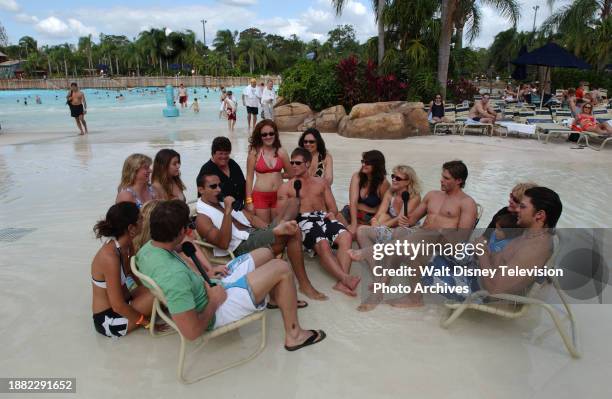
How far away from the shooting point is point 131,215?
275 cm

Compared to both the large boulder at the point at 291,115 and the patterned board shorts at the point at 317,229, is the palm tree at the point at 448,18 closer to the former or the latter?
the large boulder at the point at 291,115

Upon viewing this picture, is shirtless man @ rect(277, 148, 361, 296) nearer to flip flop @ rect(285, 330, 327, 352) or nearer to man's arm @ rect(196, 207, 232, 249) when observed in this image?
flip flop @ rect(285, 330, 327, 352)

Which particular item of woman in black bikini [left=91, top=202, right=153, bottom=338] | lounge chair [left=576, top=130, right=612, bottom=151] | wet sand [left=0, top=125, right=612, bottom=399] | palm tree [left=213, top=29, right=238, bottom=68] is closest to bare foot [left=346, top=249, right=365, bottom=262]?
wet sand [left=0, top=125, right=612, bottom=399]

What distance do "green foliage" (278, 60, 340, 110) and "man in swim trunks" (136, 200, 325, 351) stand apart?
11.8m

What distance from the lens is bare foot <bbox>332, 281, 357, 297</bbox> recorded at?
3.54m

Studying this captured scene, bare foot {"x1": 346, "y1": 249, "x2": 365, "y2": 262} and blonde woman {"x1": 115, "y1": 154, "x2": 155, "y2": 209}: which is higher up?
blonde woman {"x1": 115, "y1": 154, "x2": 155, "y2": 209}

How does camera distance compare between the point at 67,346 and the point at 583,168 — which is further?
the point at 583,168

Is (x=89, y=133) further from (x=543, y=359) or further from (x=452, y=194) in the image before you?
(x=543, y=359)

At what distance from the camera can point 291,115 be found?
13766 millimetres

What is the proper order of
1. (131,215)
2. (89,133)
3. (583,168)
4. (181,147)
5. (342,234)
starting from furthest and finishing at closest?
(89,133) < (181,147) < (583,168) < (342,234) < (131,215)

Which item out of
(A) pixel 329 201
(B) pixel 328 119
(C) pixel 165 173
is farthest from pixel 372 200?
(B) pixel 328 119

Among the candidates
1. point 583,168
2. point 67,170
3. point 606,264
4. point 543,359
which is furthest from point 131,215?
point 583,168

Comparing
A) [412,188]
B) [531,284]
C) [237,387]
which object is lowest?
[237,387]

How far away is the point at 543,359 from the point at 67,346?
3.05 m
